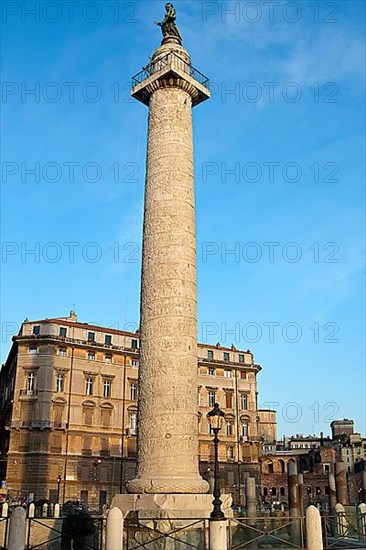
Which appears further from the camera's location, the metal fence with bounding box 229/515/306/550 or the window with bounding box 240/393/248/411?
the window with bounding box 240/393/248/411

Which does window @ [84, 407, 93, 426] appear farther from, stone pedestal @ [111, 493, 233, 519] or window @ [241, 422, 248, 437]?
stone pedestal @ [111, 493, 233, 519]

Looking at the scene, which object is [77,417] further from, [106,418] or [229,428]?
[229,428]

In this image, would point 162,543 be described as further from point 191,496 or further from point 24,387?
point 24,387

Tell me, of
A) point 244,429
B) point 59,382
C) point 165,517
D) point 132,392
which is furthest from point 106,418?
point 165,517

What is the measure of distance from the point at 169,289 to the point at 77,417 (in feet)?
103

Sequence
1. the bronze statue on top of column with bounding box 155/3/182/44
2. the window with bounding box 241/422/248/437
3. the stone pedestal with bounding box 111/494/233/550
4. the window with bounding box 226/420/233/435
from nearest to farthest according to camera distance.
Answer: the stone pedestal with bounding box 111/494/233/550, the bronze statue on top of column with bounding box 155/3/182/44, the window with bounding box 226/420/233/435, the window with bounding box 241/422/248/437

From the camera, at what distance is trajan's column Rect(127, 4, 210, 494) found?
15.8 m

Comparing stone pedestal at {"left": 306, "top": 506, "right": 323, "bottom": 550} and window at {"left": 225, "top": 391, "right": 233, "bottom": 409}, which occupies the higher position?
window at {"left": 225, "top": 391, "right": 233, "bottom": 409}

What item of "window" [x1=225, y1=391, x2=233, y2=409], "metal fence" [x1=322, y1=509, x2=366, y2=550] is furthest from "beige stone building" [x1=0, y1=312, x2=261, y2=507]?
"metal fence" [x1=322, y1=509, x2=366, y2=550]

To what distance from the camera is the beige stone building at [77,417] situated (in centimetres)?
4331

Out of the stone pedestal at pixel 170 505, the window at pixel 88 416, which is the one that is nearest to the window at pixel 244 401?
the window at pixel 88 416

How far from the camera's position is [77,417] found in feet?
149

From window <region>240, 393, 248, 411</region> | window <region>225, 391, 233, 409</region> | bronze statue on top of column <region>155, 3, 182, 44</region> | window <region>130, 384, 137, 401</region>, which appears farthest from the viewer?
window <region>240, 393, 248, 411</region>

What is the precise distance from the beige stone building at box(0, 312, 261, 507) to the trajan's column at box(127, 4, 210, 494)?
27694mm
